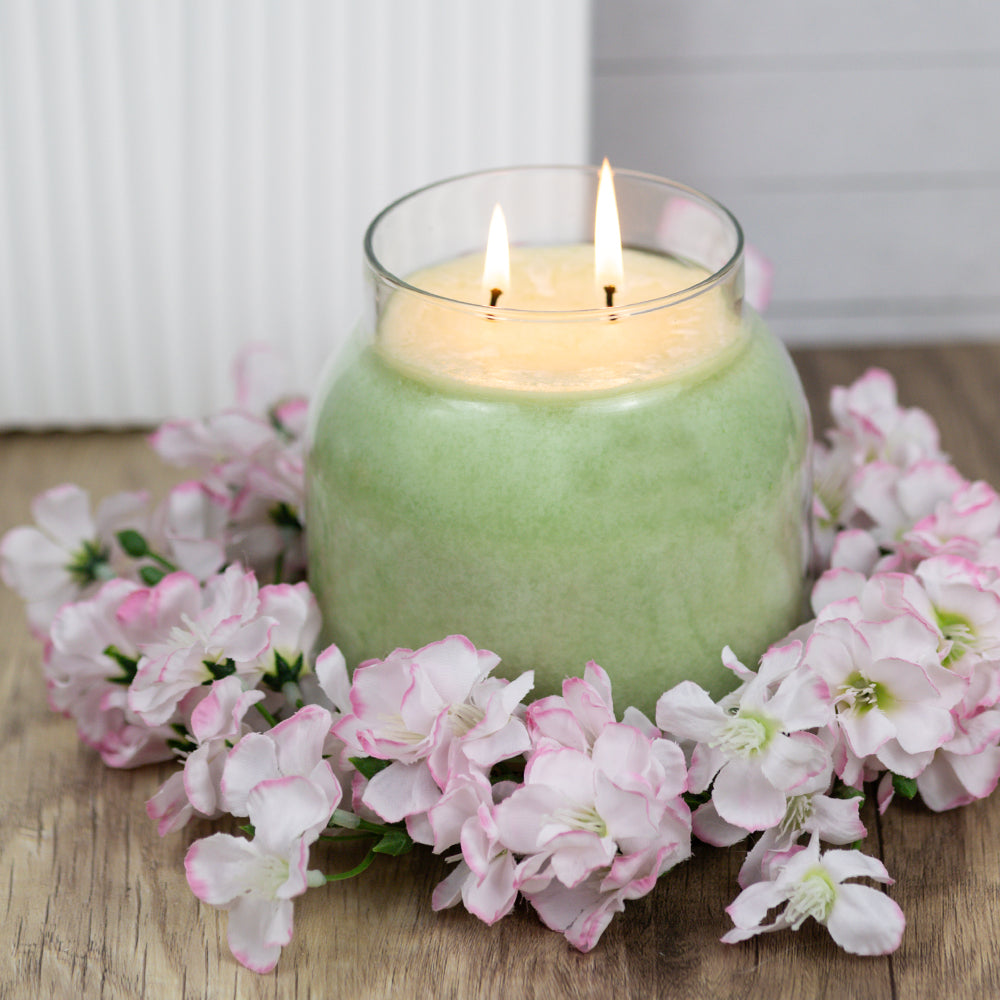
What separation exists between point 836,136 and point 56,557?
2.24 ft

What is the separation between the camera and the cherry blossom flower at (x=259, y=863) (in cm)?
39

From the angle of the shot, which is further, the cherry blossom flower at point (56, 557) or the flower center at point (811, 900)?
the cherry blossom flower at point (56, 557)

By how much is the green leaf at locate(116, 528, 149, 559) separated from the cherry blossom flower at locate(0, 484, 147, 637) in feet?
0.05

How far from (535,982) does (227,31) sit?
59 centimetres

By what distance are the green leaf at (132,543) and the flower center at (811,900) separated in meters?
0.31

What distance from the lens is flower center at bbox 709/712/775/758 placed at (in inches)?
16.0

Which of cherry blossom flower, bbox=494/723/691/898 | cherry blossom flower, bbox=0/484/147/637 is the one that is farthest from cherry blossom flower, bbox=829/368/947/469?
cherry blossom flower, bbox=0/484/147/637

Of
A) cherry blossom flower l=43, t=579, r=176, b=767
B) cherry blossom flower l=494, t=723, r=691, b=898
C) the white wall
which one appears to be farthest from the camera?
the white wall

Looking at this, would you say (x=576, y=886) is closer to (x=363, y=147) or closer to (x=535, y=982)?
(x=535, y=982)

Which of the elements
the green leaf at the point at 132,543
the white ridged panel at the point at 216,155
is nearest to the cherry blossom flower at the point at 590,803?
the green leaf at the point at 132,543

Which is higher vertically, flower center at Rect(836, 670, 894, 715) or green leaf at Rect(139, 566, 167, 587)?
flower center at Rect(836, 670, 894, 715)

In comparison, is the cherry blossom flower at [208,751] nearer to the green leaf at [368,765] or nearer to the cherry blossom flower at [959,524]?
the green leaf at [368,765]

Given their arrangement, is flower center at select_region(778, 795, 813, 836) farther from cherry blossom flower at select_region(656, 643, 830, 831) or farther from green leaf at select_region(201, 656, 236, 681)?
green leaf at select_region(201, 656, 236, 681)

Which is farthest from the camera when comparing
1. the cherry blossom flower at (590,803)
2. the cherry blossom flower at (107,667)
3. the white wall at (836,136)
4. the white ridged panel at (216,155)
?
the white wall at (836,136)
